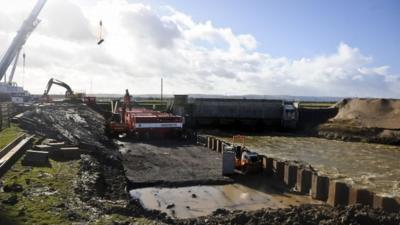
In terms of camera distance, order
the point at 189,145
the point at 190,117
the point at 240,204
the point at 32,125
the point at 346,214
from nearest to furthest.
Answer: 1. the point at 346,214
2. the point at 240,204
3. the point at 32,125
4. the point at 189,145
5. the point at 190,117

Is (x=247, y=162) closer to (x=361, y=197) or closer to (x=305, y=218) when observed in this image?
(x=361, y=197)

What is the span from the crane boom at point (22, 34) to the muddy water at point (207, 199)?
1973cm

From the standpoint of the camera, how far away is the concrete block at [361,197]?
1329 cm

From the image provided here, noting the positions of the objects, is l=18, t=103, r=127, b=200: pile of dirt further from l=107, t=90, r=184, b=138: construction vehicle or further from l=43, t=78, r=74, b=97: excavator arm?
l=43, t=78, r=74, b=97: excavator arm

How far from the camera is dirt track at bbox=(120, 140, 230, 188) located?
677 inches

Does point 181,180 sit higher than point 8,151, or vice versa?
point 8,151

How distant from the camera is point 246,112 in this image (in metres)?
49.2

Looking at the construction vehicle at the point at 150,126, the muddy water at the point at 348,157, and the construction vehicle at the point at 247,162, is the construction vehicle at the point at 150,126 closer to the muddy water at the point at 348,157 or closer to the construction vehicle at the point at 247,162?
the muddy water at the point at 348,157

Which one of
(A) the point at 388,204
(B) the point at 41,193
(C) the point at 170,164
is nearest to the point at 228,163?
(C) the point at 170,164

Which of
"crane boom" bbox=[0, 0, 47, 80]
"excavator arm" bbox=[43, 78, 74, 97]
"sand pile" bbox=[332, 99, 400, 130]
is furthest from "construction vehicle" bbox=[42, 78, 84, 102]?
"sand pile" bbox=[332, 99, 400, 130]

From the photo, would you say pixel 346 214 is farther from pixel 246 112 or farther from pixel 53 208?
pixel 246 112

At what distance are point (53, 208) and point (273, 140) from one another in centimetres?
3048

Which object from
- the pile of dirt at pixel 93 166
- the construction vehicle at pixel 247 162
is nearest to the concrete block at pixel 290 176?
the construction vehicle at pixel 247 162

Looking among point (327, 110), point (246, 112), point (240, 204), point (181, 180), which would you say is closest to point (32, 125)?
point (181, 180)
